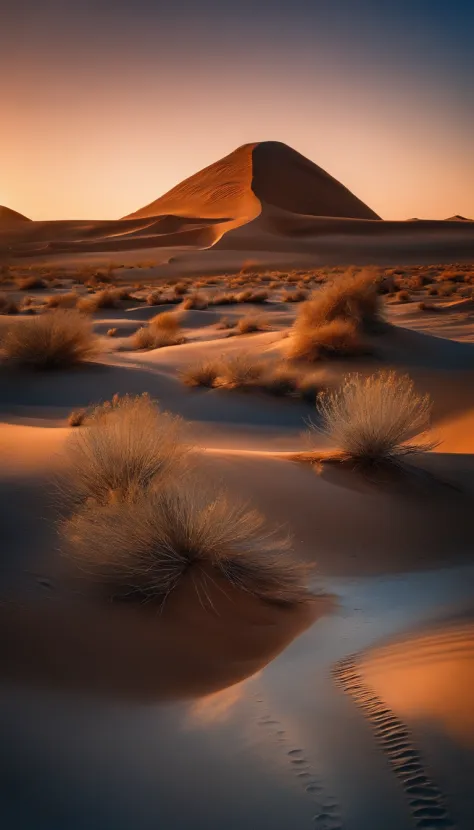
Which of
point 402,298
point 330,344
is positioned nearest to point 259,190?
point 402,298

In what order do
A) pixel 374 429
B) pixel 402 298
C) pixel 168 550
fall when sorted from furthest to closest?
pixel 402 298
pixel 374 429
pixel 168 550

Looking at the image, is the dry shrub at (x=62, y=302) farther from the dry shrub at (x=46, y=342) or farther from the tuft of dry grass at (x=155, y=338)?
the dry shrub at (x=46, y=342)

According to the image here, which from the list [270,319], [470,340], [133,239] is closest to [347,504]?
[470,340]

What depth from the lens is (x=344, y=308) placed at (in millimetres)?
16250

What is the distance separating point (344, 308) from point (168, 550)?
40.2 feet

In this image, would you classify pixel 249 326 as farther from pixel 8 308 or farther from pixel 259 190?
pixel 259 190

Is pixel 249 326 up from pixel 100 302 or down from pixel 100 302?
down

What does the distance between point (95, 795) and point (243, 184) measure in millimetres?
128373

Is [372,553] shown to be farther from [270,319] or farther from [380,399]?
[270,319]

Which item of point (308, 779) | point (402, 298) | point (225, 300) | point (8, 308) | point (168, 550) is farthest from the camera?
point (225, 300)

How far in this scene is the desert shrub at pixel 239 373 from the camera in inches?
523

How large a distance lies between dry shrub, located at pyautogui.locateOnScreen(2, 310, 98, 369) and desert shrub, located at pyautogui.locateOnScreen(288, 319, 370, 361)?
4.44 meters

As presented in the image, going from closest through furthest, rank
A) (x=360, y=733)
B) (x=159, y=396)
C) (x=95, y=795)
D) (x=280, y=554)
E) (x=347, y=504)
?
(x=95, y=795) < (x=360, y=733) < (x=280, y=554) < (x=347, y=504) < (x=159, y=396)

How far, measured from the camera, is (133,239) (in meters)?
86.1
